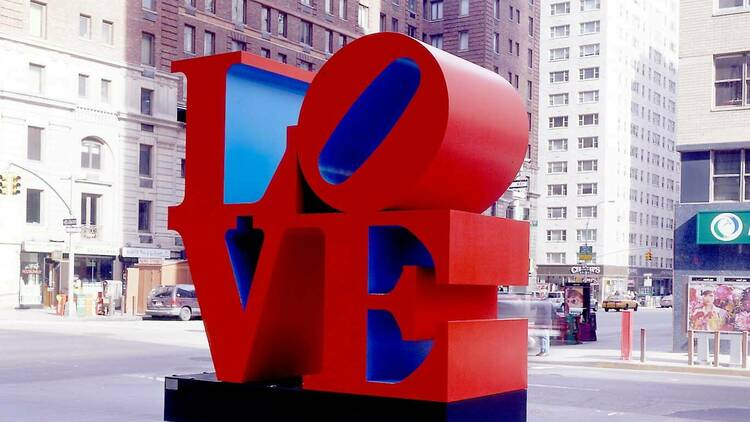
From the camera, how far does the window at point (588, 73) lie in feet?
354

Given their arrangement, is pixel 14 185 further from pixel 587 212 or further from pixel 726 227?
pixel 587 212

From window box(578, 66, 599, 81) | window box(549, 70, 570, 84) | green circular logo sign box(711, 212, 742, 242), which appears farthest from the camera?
window box(549, 70, 570, 84)

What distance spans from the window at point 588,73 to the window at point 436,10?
30.2 metres

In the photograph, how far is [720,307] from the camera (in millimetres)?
24766

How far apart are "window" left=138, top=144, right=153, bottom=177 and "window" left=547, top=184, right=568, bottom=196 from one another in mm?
62646

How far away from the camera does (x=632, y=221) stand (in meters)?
114

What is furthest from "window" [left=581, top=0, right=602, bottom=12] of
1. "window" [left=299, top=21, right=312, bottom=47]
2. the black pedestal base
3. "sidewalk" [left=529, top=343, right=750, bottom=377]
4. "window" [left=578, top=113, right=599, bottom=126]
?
the black pedestal base

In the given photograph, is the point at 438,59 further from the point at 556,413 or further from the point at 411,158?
the point at 556,413

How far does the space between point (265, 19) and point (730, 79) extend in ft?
140

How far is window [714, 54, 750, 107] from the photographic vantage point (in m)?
27.0

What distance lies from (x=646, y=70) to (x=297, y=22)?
2569 inches

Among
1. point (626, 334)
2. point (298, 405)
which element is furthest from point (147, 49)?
point (298, 405)

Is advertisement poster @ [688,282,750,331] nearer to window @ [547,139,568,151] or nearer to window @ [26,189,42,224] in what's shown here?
window @ [26,189,42,224]

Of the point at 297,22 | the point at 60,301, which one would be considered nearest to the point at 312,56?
the point at 297,22
